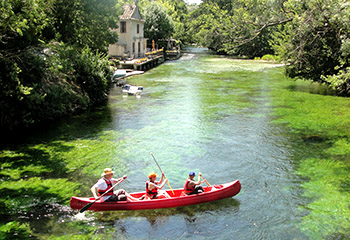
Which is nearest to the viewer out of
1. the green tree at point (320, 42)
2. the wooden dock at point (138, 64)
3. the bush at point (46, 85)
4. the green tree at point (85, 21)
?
the bush at point (46, 85)

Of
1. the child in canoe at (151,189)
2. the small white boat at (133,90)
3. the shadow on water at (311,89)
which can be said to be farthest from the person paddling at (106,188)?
the shadow on water at (311,89)

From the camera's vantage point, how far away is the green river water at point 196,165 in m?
10.6

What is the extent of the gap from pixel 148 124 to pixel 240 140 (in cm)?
608

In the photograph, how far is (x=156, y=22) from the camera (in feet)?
223

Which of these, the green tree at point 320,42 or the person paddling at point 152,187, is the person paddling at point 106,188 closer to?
the person paddling at point 152,187

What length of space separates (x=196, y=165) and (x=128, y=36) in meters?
42.2

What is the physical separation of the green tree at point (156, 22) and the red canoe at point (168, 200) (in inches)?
2321

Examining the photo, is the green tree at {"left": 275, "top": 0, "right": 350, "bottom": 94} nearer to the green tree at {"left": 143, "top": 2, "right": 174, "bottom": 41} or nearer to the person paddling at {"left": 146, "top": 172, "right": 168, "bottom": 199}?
the person paddling at {"left": 146, "top": 172, "right": 168, "bottom": 199}

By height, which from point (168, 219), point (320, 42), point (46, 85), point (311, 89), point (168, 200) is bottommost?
point (168, 219)

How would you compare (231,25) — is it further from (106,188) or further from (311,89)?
(311,89)

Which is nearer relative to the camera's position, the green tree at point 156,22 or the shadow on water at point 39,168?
the shadow on water at point 39,168

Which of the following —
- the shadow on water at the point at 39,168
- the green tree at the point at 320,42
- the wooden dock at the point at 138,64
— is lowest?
the shadow on water at the point at 39,168

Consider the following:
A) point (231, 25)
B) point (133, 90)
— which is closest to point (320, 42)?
point (133, 90)

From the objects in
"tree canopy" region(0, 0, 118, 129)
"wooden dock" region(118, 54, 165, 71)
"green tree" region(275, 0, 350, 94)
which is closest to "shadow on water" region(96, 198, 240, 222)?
"tree canopy" region(0, 0, 118, 129)
